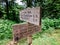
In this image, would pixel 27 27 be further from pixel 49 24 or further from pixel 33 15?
pixel 49 24

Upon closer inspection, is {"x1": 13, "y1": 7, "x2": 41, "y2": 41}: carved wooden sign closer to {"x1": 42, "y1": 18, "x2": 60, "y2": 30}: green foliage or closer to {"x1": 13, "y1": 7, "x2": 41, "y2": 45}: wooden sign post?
{"x1": 13, "y1": 7, "x2": 41, "y2": 45}: wooden sign post

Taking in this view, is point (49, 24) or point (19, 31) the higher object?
point (19, 31)

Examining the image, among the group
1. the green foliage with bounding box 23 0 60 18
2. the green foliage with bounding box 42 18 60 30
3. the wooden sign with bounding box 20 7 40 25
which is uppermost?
the wooden sign with bounding box 20 7 40 25

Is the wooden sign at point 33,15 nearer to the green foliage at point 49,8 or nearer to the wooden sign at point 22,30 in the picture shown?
the wooden sign at point 22,30

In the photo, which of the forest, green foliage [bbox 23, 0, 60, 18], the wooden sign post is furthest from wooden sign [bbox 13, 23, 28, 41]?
green foliage [bbox 23, 0, 60, 18]

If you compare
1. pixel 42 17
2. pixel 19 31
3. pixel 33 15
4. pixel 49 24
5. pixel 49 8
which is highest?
pixel 33 15

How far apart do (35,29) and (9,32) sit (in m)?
4.23

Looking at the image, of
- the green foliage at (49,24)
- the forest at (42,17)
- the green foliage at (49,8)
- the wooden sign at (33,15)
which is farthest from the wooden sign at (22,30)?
the green foliage at (49,8)

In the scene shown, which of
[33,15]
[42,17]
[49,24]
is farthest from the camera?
[42,17]

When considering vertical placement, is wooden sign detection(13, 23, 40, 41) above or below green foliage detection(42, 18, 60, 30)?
above

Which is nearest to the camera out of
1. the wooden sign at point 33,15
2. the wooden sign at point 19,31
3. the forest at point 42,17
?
the wooden sign at point 33,15

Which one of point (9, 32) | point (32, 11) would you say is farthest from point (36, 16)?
point (9, 32)

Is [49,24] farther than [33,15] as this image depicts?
Yes

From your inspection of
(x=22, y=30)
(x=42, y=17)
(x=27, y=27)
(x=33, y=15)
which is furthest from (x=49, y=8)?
(x=33, y=15)
